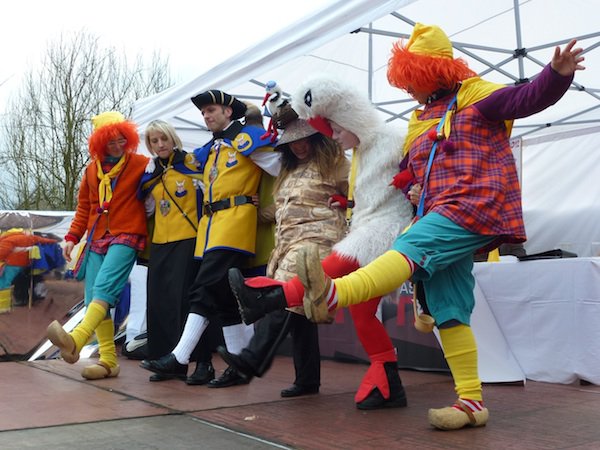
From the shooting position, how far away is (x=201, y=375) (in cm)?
412

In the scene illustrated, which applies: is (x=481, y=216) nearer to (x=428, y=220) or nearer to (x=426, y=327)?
(x=428, y=220)

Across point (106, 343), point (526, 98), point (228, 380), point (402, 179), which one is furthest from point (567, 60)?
point (106, 343)

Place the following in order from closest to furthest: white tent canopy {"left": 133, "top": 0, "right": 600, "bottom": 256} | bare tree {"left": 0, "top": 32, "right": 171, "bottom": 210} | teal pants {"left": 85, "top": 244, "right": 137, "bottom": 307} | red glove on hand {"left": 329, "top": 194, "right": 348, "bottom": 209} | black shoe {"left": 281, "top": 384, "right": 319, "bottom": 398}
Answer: red glove on hand {"left": 329, "top": 194, "right": 348, "bottom": 209}
black shoe {"left": 281, "top": 384, "right": 319, "bottom": 398}
teal pants {"left": 85, "top": 244, "right": 137, "bottom": 307}
white tent canopy {"left": 133, "top": 0, "right": 600, "bottom": 256}
bare tree {"left": 0, "top": 32, "right": 171, "bottom": 210}

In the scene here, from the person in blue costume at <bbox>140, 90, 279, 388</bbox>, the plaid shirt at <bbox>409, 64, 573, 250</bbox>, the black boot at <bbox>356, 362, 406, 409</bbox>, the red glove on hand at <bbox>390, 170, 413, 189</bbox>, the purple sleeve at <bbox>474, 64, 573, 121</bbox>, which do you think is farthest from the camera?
the person in blue costume at <bbox>140, 90, 279, 388</bbox>

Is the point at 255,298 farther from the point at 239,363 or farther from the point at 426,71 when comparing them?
the point at 426,71

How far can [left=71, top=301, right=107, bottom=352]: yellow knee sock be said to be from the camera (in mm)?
4082

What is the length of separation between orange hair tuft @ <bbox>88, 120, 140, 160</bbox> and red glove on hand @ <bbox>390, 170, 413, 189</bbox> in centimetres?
214

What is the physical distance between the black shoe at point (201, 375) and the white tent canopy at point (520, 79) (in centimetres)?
203

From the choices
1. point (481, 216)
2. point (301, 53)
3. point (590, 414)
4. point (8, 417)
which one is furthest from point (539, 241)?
point (8, 417)

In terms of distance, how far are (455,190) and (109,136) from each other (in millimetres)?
2575

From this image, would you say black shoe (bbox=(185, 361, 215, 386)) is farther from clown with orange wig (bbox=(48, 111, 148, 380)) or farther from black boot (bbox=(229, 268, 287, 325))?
black boot (bbox=(229, 268, 287, 325))

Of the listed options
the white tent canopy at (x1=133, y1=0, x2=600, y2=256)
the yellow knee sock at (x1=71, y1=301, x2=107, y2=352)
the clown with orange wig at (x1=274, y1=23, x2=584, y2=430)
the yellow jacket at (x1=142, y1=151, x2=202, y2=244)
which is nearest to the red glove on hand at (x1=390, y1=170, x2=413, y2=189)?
the clown with orange wig at (x1=274, y1=23, x2=584, y2=430)

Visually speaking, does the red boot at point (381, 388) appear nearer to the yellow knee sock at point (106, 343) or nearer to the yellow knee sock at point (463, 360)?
the yellow knee sock at point (463, 360)

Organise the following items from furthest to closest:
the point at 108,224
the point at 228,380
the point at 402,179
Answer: the point at 108,224
the point at 228,380
the point at 402,179
